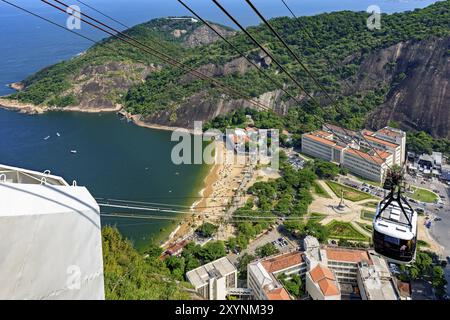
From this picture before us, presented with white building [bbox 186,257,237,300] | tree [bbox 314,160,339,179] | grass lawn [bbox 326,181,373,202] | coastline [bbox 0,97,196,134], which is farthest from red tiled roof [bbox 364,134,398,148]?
coastline [bbox 0,97,196,134]

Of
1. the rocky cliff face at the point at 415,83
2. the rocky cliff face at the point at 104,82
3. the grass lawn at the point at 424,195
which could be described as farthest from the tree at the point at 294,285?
the rocky cliff face at the point at 104,82

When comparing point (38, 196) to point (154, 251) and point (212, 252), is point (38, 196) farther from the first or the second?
point (154, 251)

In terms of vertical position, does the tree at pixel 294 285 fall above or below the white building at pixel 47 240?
below

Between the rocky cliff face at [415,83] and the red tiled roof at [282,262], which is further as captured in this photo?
the rocky cliff face at [415,83]

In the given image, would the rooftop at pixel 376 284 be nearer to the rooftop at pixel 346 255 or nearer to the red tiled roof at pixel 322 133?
the rooftop at pixel 346 255

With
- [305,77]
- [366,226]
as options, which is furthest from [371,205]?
[305,77]

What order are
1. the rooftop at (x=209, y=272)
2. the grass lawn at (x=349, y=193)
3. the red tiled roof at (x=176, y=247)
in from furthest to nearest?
the grass lawn at (x=349, y=193) → the red tiled roof at (x=176, y=247) → the rooftop at (x=209, y=272)
